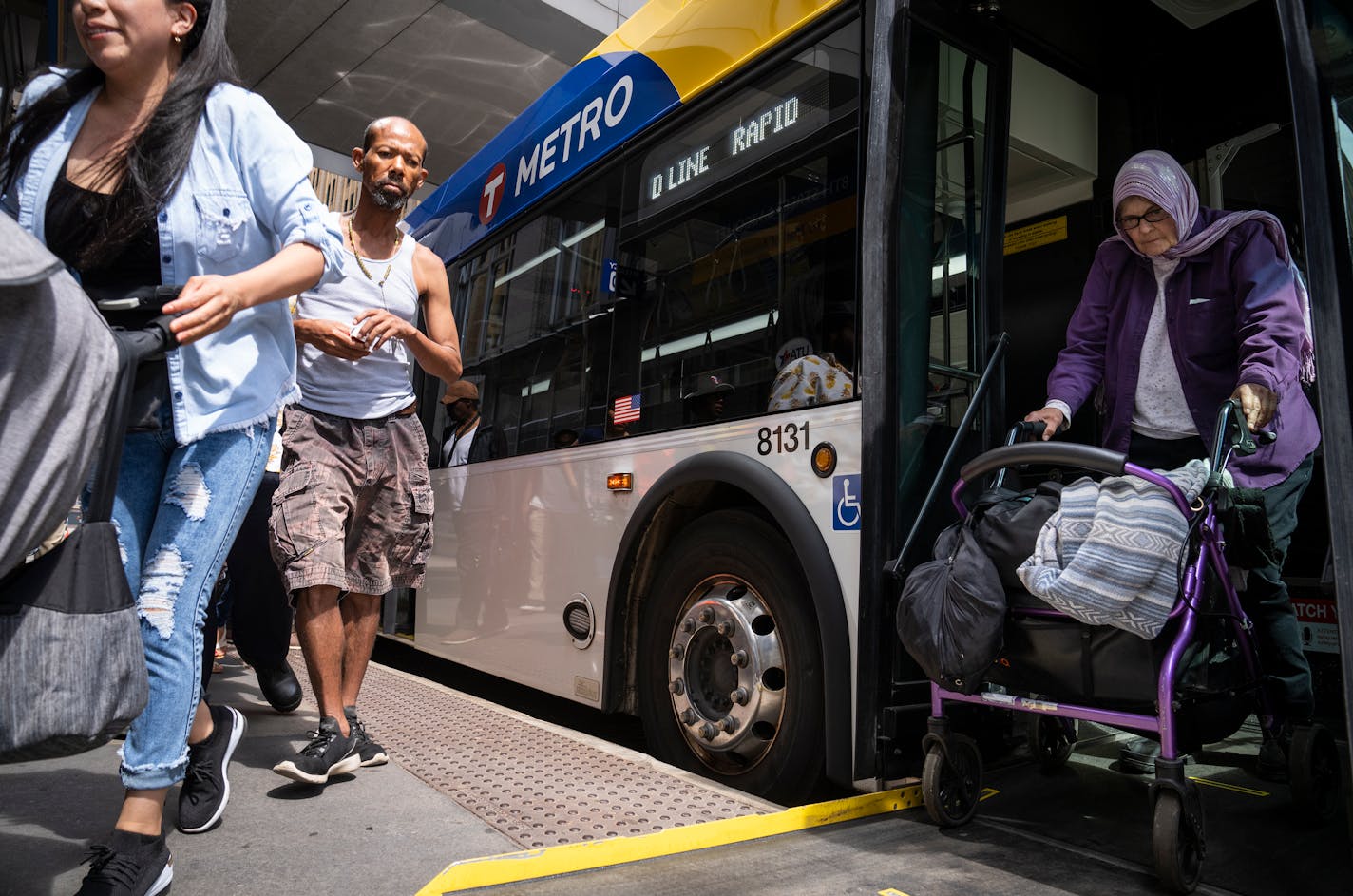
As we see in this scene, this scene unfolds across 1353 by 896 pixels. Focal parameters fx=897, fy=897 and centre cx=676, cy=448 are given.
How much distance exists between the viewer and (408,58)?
10.6 meters

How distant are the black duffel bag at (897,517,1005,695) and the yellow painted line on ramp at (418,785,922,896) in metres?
0.42

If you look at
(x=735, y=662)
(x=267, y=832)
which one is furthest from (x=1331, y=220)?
(x=267, y=832)

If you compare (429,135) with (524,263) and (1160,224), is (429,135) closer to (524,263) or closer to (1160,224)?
(524,263)

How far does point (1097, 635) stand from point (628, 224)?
237 cm

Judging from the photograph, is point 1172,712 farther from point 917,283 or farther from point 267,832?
point 267,832

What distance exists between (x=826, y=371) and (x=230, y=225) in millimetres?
1609

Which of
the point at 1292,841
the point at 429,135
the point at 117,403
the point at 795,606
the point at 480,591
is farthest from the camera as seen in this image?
the point at 429,135

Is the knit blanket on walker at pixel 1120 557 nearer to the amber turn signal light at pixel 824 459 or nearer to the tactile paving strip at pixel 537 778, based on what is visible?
the amber turn signal light at pixel 824 459

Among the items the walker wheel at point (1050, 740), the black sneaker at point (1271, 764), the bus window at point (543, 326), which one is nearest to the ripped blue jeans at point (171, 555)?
the bus window at point (543, 326)

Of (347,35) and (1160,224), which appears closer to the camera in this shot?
(1160,224)

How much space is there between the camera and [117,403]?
58.3 inches

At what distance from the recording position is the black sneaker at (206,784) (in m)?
2.05

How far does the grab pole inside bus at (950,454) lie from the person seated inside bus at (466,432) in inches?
95.5

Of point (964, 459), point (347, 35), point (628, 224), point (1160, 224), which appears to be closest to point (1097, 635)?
point (964, 459)
